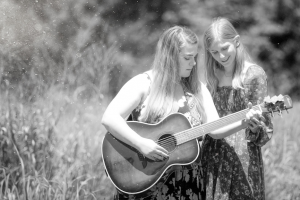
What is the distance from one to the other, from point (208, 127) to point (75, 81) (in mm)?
2340

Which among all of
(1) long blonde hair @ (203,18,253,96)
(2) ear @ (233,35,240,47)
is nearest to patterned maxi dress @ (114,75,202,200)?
(1) long blonde hair @ (203,18,253,96)

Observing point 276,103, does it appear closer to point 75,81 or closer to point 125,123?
point 125,123

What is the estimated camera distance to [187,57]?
2.31 meters

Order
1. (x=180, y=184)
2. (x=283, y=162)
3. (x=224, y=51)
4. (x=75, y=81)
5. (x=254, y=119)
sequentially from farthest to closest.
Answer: (x=283, y=162), (x=75, y=81), (x=224, y=51), (x=180, y=184), (x=254, y=119)

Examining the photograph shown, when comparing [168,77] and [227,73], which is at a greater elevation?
→ [227,73]

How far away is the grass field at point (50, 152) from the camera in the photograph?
3.11 meters

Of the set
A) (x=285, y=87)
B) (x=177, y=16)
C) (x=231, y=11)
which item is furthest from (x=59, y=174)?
(x=285, y=87)

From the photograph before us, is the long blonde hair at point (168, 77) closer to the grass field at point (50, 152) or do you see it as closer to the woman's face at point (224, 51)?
the woman's face at point (224, 51)

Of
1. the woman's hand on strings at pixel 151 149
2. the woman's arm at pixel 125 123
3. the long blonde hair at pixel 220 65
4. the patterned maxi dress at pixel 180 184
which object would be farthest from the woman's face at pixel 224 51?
the woman's hand on strings at pixel 151 149

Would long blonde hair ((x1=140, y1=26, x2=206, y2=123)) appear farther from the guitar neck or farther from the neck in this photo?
the neck

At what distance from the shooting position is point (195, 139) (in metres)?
2.29

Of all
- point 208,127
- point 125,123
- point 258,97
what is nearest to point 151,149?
point 125,123

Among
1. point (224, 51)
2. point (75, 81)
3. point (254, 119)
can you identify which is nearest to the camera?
point (254, 119)

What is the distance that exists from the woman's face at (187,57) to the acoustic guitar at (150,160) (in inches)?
11.7
